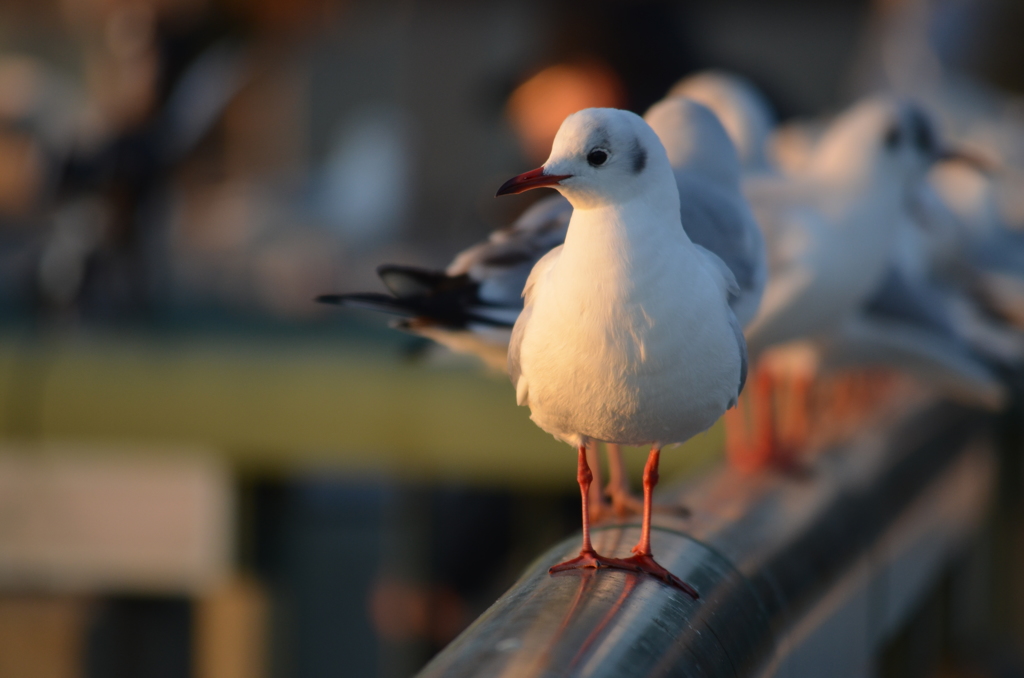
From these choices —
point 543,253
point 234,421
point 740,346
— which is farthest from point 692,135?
point 234,421

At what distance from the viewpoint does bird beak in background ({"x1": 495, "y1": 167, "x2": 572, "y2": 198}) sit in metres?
0.50

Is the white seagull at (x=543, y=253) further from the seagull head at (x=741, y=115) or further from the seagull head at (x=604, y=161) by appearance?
the seagull head at (x=741, y=115)

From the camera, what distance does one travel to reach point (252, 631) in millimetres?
2395

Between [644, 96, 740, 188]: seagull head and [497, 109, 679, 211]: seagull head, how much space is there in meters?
0.23

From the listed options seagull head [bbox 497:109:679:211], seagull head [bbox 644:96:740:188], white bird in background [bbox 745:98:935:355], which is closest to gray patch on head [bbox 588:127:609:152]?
seagull head [bbox 497:109:679:211]

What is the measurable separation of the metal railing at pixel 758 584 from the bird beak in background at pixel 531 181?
183mm

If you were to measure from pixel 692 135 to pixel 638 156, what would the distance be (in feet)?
0.84

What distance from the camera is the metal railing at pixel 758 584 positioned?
474 mm

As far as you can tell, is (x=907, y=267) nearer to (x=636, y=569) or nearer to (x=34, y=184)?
(x=636, y=569)

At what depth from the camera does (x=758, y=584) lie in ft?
2.10

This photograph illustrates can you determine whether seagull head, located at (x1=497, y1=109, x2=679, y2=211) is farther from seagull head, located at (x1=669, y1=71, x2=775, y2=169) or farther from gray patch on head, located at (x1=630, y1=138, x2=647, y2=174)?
seagull head, located at (x1=669, y1=71, x2=775, y2=169)

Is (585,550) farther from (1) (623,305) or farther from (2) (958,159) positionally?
(2) (958,159)

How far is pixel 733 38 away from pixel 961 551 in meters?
2.85

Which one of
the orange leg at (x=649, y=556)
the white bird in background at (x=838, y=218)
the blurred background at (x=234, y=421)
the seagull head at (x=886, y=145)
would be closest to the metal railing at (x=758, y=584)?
the orange leg at (x=649, y=556)
